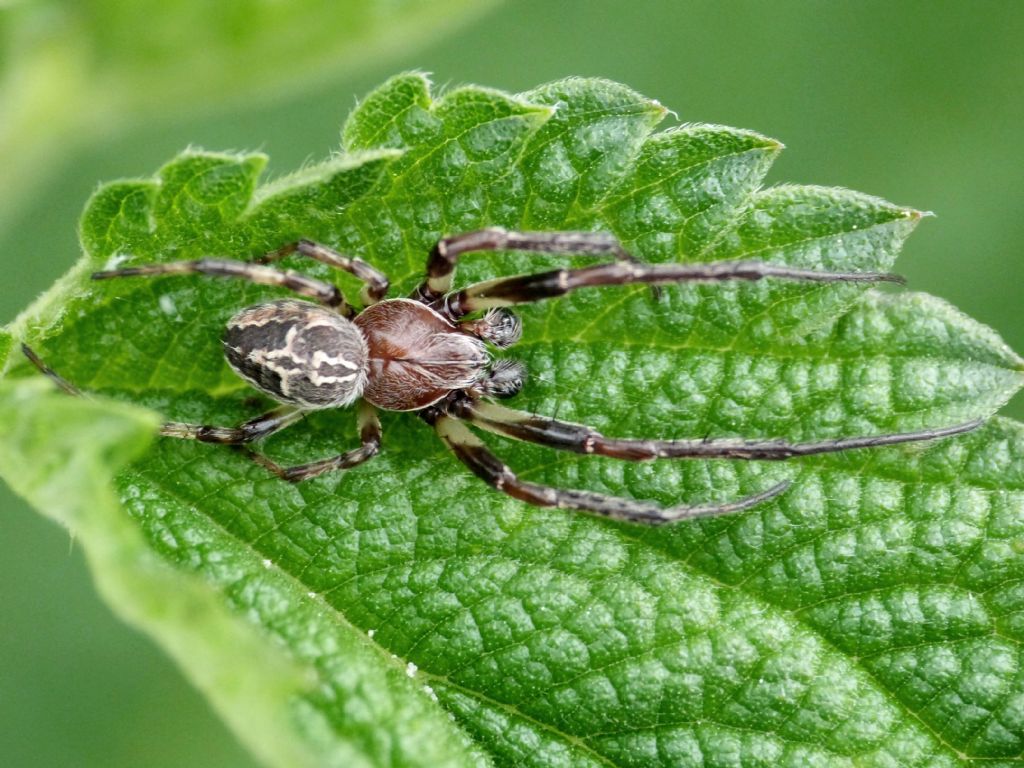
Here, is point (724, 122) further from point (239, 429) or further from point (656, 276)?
point (239, 429)

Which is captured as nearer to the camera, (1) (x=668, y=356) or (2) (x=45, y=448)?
(2) (x=45, y=448)

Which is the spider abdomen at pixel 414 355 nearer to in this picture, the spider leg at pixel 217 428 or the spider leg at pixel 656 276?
the spider leg at pixel 217 428

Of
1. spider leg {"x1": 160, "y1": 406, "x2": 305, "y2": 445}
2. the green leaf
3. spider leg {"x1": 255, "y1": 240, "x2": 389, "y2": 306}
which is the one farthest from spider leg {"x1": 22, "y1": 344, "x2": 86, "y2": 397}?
the green leaf

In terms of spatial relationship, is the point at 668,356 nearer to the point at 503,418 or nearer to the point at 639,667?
the point at 503,418

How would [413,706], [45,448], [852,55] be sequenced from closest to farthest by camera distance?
[45,448] → [413,706] → [852,55]

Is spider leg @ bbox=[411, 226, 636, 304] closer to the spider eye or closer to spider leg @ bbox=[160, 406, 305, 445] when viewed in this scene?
the spider eye

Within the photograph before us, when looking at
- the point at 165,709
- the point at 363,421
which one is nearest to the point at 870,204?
the point at 363,421

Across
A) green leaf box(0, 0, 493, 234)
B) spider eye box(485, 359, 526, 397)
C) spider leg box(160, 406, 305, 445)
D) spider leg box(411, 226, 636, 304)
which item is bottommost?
spider leg box(160, 406, 305, 445)

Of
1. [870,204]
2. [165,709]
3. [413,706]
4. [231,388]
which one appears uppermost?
[870,204]
